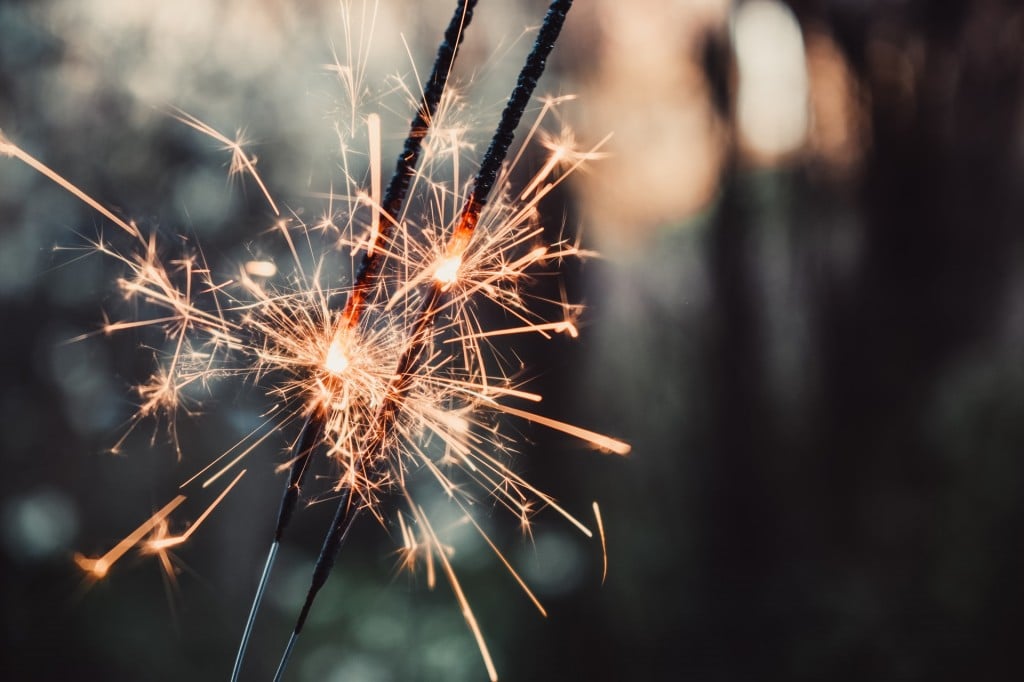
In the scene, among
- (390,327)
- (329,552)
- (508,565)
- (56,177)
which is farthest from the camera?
(508,565)

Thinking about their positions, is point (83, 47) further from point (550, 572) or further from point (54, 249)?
point (550, 572)

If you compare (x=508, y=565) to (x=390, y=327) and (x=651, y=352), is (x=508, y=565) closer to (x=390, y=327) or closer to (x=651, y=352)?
(x=651, y=352)

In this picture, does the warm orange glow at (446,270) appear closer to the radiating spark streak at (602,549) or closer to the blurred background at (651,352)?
the blurred background at (651,352)

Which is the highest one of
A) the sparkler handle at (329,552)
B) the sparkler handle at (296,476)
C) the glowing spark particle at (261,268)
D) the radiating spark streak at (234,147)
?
the radiating spark streak at (234,147)

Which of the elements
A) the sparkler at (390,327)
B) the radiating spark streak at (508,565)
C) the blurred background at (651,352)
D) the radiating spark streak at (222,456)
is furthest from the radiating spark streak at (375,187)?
the radiating spark streak at (508,565)

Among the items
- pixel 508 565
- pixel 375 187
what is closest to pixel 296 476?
pixel 375 187

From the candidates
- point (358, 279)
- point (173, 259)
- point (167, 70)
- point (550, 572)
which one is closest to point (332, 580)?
point (550, 572)
